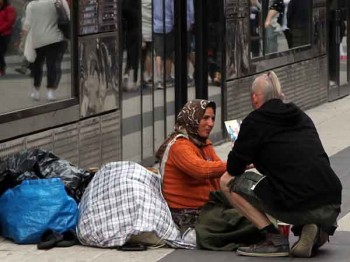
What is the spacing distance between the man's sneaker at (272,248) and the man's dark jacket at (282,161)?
0.26m

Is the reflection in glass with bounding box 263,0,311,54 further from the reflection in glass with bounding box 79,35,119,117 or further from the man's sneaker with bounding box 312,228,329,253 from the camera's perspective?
the man's sneaker with bounding box 312,228,329,253

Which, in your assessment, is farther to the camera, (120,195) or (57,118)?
(57,118)

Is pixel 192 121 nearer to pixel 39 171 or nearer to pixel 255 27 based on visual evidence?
pixel 39 171

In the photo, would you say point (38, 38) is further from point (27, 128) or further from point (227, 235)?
point (227, 235)

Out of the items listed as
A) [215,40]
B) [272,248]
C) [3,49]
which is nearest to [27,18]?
[3,49]

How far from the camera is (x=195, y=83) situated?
43.9 ft

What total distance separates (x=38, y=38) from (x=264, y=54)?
21.1ft

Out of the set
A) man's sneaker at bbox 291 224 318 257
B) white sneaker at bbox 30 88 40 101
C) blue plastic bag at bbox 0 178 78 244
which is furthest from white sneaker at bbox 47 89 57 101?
man's sneaker at bbox 291 224 318 257

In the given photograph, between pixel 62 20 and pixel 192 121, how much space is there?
256 centimetres

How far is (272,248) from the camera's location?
24.3ft

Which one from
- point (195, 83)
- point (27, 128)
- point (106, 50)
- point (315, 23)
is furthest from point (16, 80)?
point (315, 23)

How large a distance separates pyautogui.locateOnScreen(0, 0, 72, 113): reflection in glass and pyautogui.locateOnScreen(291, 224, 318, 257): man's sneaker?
2956mm

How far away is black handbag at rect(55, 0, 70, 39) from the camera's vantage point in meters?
9.79

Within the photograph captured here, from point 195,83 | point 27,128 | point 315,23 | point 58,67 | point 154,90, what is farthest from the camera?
point 315,23
